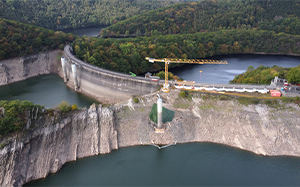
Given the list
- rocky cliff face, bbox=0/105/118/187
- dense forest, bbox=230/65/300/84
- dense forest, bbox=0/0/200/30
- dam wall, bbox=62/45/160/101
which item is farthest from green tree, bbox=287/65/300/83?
dense forest, bbox=0/0/200/30

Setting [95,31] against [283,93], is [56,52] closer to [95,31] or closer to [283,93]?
[95,31]

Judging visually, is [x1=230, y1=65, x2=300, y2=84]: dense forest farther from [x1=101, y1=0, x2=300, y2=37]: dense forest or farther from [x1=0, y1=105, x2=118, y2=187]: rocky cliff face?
[x1=101, y1=0, x2=300, y2=37]: dense forest

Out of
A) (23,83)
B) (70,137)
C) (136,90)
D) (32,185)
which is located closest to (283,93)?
(136,90)

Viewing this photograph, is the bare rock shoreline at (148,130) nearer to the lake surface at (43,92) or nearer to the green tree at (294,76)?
the green tree at (294,76)

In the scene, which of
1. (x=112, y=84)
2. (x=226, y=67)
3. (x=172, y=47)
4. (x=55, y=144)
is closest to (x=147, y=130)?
(x=55, y=144)

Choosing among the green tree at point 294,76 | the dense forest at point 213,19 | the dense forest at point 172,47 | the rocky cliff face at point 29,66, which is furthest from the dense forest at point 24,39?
the green tree at point 294,76

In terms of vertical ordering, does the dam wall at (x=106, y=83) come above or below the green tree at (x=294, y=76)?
below
